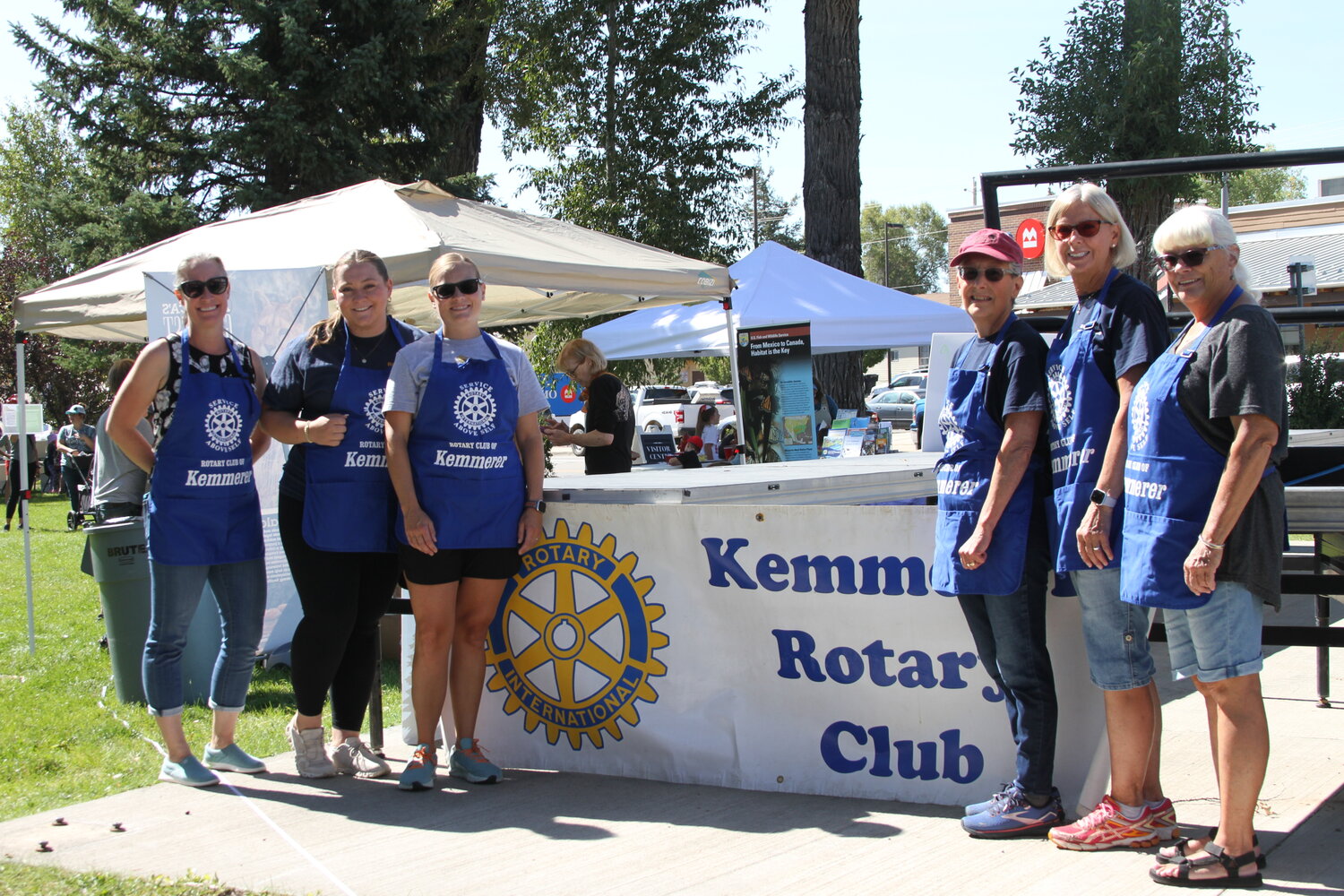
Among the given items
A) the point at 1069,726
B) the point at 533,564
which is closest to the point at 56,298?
the point at 533,564

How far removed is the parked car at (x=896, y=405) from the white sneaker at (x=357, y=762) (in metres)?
32.6

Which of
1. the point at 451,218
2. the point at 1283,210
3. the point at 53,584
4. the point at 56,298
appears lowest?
the point at 53,584

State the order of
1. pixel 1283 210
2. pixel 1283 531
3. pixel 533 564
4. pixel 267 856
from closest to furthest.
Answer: pixel 1283 531, pixel 267 856, pixel 533 564, pixel 1283 210

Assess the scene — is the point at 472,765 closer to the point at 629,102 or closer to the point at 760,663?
the point at 760,663

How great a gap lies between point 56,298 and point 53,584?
17.4 ft

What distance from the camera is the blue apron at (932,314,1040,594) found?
3324 mm

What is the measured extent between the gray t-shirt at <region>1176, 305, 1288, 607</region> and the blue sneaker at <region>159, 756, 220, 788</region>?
11.9ft

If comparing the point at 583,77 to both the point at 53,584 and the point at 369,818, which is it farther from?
the point at 369,818

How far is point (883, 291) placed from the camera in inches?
496

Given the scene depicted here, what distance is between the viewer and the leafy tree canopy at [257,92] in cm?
1569

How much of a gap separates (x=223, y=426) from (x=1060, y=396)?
2.99 meters

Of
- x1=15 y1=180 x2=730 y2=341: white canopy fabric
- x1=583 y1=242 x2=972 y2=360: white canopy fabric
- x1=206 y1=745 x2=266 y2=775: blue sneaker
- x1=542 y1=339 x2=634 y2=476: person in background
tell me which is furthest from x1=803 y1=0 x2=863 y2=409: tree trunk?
x1=206 y1=745 x2=266 y2=775: blue sneaker

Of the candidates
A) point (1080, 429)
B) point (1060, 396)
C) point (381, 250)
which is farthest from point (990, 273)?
point (381, 250)

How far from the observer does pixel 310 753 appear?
432 cm
